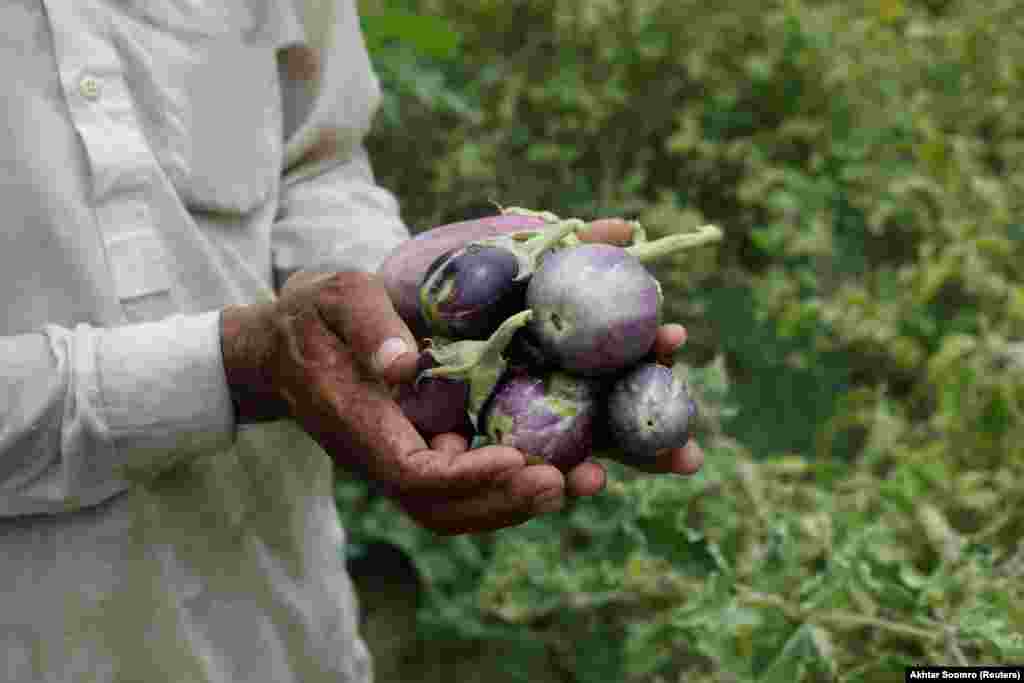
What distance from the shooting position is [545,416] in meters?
1.17

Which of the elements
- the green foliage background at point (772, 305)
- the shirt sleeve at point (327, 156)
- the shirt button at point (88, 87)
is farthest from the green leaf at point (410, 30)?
the shirt button at point (88, 87)

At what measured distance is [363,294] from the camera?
3.75 feet

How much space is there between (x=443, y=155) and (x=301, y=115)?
72.3 inches

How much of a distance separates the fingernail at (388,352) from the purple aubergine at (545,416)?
156 millimetres

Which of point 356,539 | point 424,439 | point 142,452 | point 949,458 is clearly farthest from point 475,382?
point 356,539

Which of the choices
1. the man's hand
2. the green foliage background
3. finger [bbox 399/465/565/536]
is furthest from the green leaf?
finger [bbox 399/465/565/536]

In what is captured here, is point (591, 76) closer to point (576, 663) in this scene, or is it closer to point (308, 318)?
point (576, 663)

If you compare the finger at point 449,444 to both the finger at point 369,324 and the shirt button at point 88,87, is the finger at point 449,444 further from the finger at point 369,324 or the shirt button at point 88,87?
the shirt button at point 88,87

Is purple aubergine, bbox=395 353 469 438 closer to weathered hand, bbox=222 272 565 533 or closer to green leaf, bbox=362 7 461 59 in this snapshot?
weathered hand, bbox=222 272 565 533

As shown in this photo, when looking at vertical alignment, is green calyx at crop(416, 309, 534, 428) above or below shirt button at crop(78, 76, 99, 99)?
below

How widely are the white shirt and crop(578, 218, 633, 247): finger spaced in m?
0.34

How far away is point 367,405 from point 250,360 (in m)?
0.17

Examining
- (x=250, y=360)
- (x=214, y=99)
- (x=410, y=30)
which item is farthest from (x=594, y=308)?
(x=410, y=30)

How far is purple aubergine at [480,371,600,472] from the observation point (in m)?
1.16
